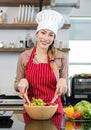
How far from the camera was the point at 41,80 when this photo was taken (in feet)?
6.78

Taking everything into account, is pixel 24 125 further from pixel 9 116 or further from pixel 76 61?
pixel 76 61

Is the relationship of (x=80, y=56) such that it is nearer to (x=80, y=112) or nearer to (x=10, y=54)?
(x=10, y=54)

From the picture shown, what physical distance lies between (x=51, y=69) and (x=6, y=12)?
2054 millimetres

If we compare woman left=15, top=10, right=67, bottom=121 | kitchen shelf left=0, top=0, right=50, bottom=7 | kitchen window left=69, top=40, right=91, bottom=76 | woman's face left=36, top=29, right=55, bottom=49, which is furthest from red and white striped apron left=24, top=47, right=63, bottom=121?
kitchen window left=69, top=40, right=91, bottom=76

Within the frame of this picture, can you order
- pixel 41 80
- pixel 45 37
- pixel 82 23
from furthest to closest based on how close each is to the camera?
pixel 82 23 → pixel 41 80 → pixel 45 37

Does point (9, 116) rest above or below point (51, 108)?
below

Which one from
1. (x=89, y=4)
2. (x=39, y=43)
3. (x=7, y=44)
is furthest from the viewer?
(x=89, y=4)

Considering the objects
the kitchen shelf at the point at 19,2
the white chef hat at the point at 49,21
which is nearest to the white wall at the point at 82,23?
the kitchen shelf at the point at 19,2

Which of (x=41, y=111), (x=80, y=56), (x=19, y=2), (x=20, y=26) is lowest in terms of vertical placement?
(x=80, y=56)

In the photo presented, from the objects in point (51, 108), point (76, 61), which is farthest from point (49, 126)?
point (76, 61)

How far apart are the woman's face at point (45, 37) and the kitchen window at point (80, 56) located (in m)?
2.38

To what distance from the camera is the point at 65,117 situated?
170 cm

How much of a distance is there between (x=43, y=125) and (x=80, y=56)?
115 inches

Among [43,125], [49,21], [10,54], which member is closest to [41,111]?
[43,125]
